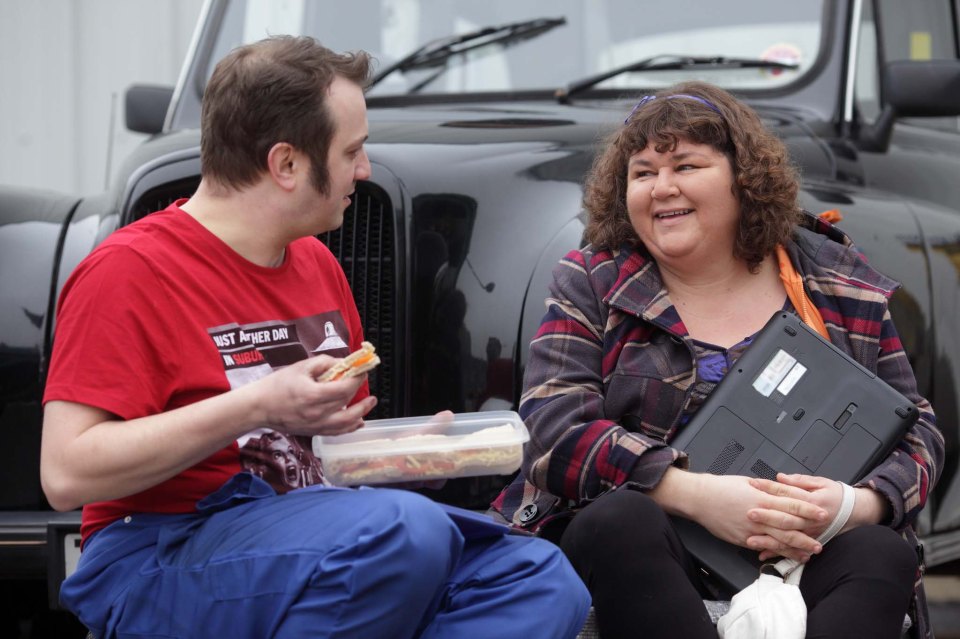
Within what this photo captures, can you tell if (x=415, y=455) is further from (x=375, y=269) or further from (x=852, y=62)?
(x=852, y=62)

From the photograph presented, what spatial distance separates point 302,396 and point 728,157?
3.59 feet

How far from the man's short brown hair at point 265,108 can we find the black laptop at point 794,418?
807mm

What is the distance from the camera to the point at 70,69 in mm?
6629

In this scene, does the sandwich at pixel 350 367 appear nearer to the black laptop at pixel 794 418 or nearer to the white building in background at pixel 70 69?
the black laptop at pixel 794 418

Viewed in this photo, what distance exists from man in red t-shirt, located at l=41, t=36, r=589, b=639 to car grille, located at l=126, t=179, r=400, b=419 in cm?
64

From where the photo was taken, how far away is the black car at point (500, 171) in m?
3.00

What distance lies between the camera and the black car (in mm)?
2996

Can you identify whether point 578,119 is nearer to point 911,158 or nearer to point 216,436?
point 911,158

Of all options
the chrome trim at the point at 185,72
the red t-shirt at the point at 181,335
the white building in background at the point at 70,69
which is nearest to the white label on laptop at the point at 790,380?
the red t-shirt at the point at 181,335

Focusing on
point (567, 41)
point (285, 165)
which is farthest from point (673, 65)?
point (285, 165)

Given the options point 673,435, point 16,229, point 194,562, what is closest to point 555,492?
point 673,435

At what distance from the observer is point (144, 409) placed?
2080 millimetres

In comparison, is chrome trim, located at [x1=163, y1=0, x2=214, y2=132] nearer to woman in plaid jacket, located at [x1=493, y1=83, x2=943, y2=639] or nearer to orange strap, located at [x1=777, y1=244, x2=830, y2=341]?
woman in plaid jacket, located at [x1=493, y1=83, x2=943, y2=639]

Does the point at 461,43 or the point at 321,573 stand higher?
the point at 461,43
